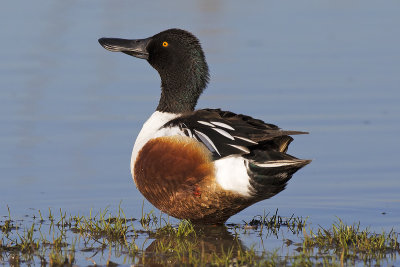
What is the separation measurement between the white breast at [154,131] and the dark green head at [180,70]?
0.11m

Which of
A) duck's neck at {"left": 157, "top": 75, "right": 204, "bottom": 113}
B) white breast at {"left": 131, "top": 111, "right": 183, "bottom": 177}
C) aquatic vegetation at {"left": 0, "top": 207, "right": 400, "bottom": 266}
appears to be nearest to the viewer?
aquatic vegetation at {"left": 0, "top": 207, "right": 400, "bottom": 266}

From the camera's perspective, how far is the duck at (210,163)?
5.17 metres

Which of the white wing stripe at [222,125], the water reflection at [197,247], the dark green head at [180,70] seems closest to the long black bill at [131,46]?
the dark green head at [180,70]

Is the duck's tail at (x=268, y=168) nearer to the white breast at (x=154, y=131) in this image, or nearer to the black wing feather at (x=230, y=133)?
the black wing feather at (x=230, y=133)

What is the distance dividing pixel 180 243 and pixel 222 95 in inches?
161

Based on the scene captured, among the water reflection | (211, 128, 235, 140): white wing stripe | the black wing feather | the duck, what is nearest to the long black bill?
the duck

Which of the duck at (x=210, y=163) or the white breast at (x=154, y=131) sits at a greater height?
the white breast at (x=154, y=131)

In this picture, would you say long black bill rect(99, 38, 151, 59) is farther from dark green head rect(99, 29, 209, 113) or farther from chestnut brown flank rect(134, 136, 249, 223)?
chestnut brown flank rect(134, 136, 249, 223)

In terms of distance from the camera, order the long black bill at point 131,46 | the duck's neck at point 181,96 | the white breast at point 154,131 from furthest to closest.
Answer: the long black bill at point 131,46, the duck's neck at point 181,96, the white breast at point 154,131

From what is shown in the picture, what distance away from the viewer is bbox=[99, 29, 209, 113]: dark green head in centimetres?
616

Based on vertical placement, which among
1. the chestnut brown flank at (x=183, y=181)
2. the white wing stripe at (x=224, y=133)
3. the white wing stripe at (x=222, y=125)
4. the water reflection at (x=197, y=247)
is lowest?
the water reflection at (x=197, y=247)

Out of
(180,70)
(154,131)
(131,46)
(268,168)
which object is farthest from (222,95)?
(268,168)

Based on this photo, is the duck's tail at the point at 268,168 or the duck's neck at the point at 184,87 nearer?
the duck's tail at the point at 268,168

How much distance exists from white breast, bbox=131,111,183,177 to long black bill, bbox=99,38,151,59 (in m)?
0.59
